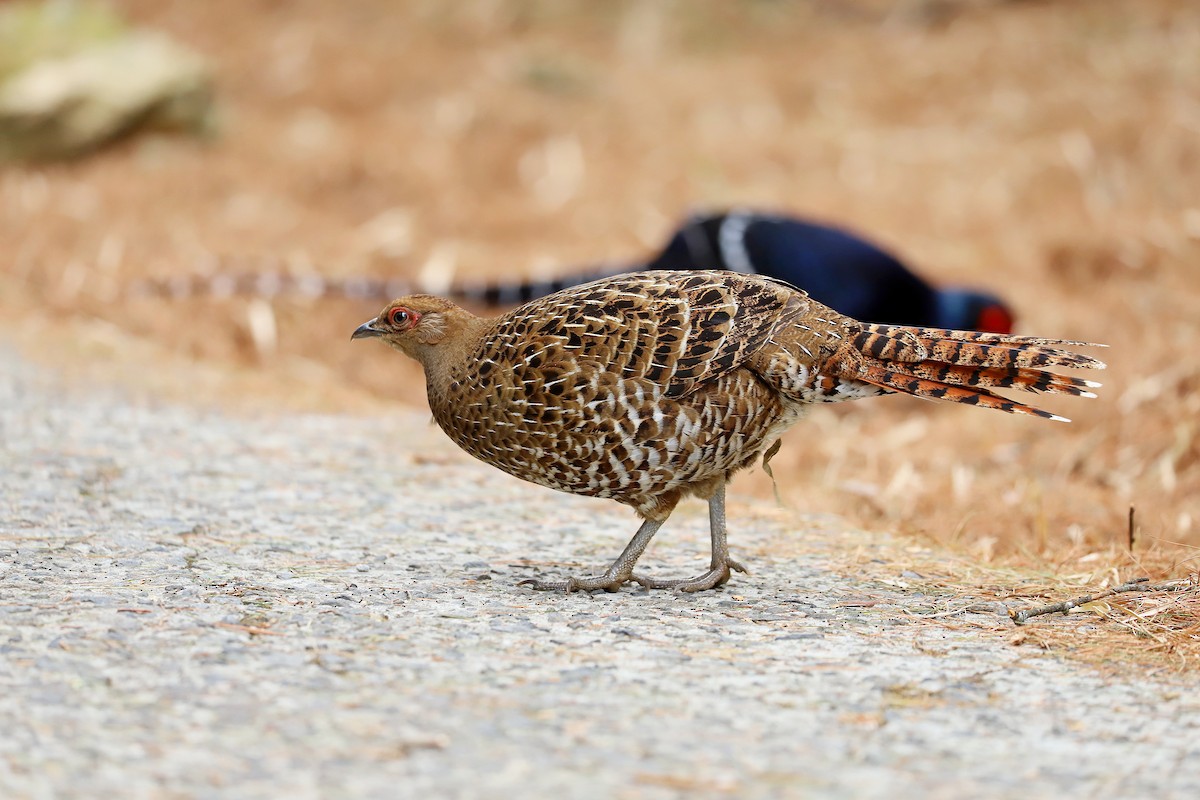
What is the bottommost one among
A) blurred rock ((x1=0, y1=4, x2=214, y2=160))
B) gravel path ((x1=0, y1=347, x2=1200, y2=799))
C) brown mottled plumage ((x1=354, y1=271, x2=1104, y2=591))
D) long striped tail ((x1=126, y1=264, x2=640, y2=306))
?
gravel path ((x1=0, y1=347, x2=1200, y2=799))

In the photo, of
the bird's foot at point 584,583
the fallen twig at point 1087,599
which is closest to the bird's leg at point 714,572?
the bird's foot at point 584,583

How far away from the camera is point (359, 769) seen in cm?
266

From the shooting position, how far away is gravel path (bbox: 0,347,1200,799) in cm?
267

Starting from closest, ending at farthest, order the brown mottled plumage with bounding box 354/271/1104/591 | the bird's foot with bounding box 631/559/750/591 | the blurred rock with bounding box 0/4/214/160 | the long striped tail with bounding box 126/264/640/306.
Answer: the brown mottled plumage with bounding box 354/271/1104/591
the bird's foot with bounding box 631/559/750/591
the long striped tail with bounding box 126/264/640/306
the blurred rock with bounding box 0/4/214/160

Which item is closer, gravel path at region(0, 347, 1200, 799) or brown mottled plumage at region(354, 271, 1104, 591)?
gravel path at region(0, 347, 1200, 799)

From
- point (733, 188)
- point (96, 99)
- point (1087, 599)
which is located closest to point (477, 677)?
point (1087, 599)

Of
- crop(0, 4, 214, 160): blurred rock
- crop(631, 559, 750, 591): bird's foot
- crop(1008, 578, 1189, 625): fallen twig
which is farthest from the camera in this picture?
crop(0, 4, 214, 160): blurred rock

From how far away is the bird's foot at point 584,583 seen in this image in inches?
161

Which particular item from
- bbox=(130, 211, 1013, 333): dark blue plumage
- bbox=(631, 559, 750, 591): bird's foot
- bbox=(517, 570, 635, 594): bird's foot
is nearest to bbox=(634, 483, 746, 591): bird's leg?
bbox=(631, 559, 750, 591): bird's foot

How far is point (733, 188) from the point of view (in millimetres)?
11492

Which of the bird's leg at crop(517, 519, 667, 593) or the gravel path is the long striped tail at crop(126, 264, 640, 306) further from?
the bird's leg at crop(517, 519, 667, 593)

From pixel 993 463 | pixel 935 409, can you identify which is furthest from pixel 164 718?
pixel 935 409

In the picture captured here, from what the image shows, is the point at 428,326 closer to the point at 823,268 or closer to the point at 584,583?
the point at 584,583

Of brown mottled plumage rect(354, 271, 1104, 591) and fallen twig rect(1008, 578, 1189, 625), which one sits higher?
brown mottled plumage rect(354, 271, 1104, 591)
